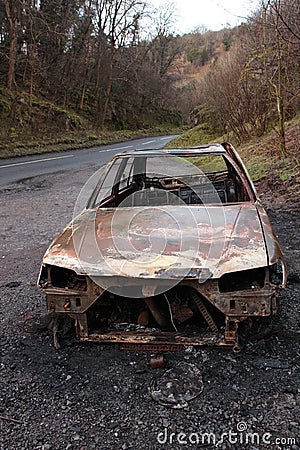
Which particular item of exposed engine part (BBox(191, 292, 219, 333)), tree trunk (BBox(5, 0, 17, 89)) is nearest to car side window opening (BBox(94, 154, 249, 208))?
exposed engine part (BBox(191, 292, 219, 333))

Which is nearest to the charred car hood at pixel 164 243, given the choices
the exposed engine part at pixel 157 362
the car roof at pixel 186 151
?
the exposed engine part at pixel 157 362

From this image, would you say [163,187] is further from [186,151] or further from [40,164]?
[40,164]

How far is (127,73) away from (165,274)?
1589 inches

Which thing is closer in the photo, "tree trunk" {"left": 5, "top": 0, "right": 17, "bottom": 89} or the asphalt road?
the asphalt road

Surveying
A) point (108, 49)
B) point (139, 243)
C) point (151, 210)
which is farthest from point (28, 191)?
point (108, 49)

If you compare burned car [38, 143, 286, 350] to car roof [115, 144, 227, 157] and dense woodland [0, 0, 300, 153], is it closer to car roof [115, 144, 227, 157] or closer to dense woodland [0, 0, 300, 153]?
car roof [115, 144, 227, 157]

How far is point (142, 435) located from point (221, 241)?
4.73 ft

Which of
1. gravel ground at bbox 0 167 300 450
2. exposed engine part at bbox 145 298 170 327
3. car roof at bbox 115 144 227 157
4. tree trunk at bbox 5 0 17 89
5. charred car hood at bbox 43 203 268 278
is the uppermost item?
tree trunk at bbox 5 0 17 89

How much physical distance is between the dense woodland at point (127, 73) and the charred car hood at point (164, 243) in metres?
5.67

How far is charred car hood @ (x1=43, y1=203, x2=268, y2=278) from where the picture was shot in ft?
9.39

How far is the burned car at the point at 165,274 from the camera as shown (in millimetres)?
2859

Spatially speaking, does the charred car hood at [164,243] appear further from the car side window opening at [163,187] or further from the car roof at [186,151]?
the car roof at [186,151]

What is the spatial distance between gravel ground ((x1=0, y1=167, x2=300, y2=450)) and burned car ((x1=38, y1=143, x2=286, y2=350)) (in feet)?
0.63

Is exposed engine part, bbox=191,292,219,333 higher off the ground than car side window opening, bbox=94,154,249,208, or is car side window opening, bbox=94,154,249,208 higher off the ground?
car side window opening, bbox=94,154,249,208
